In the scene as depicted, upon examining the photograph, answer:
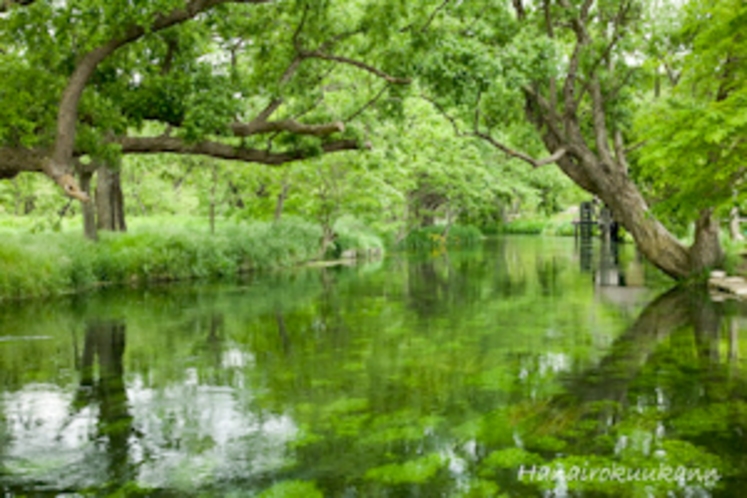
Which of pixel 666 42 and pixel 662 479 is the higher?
pixel 666 42

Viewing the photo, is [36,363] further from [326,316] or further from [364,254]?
[364,254]

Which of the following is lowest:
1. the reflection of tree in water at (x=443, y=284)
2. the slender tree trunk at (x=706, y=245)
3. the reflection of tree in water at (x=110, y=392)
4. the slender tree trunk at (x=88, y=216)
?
the reflection of tree in water at (x=110, y=392)

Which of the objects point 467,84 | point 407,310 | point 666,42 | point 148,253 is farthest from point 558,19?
point 148,253

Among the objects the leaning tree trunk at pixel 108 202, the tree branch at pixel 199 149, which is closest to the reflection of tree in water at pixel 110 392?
the tree branch at pixel 199 149

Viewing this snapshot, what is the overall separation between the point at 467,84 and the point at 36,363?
9.31 meters

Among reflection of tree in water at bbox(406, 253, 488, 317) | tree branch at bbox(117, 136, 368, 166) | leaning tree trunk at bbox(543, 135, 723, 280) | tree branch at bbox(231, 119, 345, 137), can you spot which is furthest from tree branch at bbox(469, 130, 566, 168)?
tree branch at bbox(231, 119, 345, 137)

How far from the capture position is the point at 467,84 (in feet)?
46.7

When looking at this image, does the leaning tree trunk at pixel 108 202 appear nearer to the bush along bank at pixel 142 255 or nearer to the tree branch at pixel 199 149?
the bush along bank at pixel 142 255

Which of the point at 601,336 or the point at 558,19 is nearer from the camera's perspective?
the point at 601,336

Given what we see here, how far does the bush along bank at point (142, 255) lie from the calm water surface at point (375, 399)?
1.65 meters

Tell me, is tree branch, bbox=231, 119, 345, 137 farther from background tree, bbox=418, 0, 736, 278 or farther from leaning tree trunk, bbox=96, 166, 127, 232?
leaning tree trunk, bbox=96, 166, 127, 232

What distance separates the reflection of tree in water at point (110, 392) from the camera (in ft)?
22.9

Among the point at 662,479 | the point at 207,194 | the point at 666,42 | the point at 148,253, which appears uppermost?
the point at 666,42

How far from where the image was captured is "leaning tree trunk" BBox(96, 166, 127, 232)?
80.3ft
